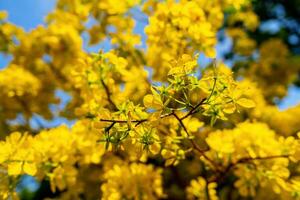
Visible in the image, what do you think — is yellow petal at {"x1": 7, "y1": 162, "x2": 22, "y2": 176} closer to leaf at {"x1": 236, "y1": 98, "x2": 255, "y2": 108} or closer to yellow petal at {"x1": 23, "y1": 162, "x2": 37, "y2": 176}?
yellow petal at {"x1": 23, "y1": 162, "x2": 37, "y2": 176}

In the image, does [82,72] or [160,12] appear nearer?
[82,72]

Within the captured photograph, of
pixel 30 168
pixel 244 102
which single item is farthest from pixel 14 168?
pixel 244 102

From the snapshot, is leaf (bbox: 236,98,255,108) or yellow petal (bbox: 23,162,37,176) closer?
leaf (bbox: 236,98,255,108)

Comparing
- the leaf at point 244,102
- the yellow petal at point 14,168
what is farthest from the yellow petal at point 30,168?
the leaf at point 244,102

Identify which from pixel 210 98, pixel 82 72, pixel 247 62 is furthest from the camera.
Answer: pixel 247 62

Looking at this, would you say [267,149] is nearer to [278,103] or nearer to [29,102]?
[29,102]

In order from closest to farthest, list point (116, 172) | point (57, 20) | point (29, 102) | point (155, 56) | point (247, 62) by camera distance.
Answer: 1. point (116, 172)
2. point (155, 56)
3. point (29, 102)
4. point (57, 20)
5. point (247, 62)

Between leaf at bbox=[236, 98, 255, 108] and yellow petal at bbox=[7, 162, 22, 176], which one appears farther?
yellow petal at bbox=[7, 162, 22, 176]

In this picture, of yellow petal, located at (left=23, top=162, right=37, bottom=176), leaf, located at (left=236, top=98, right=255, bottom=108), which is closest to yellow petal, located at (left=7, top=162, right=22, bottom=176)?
yellow petal, located at (left=23, top=162, right=37, bottom=176)

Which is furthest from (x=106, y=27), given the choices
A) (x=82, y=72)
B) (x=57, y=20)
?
(x=82, y=72)

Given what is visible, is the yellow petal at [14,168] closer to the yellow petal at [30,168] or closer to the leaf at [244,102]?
the yellow petal at [30,168]

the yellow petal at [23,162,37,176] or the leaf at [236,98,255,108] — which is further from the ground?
the yellow petal at [23,162,37,176]
